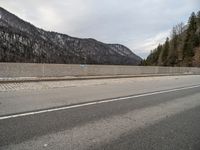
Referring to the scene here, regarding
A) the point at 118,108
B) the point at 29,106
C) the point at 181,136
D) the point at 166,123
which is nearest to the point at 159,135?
the point at 181,136

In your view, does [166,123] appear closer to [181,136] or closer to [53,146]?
[181,136]

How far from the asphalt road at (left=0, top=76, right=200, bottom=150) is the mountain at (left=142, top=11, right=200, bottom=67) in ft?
253

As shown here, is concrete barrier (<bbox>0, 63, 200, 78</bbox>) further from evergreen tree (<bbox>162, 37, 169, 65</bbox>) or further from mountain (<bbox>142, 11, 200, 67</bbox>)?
evergreen tree (<bbox>162, 37, 169, 65</bbox>)

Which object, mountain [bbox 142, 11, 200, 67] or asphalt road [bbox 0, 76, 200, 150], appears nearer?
asphalt road [bbox 0, 76, 200, 150]

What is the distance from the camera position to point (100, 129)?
5.14 metres

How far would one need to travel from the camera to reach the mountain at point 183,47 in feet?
285

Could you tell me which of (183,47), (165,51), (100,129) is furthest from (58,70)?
(165,51)

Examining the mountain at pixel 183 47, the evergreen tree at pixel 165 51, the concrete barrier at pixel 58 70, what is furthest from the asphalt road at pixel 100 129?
the evergreen tree at pixel 165 51

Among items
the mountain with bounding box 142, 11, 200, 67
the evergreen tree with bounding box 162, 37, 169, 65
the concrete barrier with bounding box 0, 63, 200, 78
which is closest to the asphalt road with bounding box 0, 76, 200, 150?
the concrete barrier with bounding box 0, 63, 200, 78

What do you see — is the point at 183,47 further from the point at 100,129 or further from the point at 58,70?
the point at 100,129

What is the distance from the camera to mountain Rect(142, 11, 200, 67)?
87.0 metres

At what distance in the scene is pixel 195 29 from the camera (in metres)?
96.0

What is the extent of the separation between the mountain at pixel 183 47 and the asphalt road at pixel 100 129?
77148 millimetres

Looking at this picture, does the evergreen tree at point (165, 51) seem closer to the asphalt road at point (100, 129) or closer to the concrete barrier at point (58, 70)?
the concrete barrier at point (58, 70)
